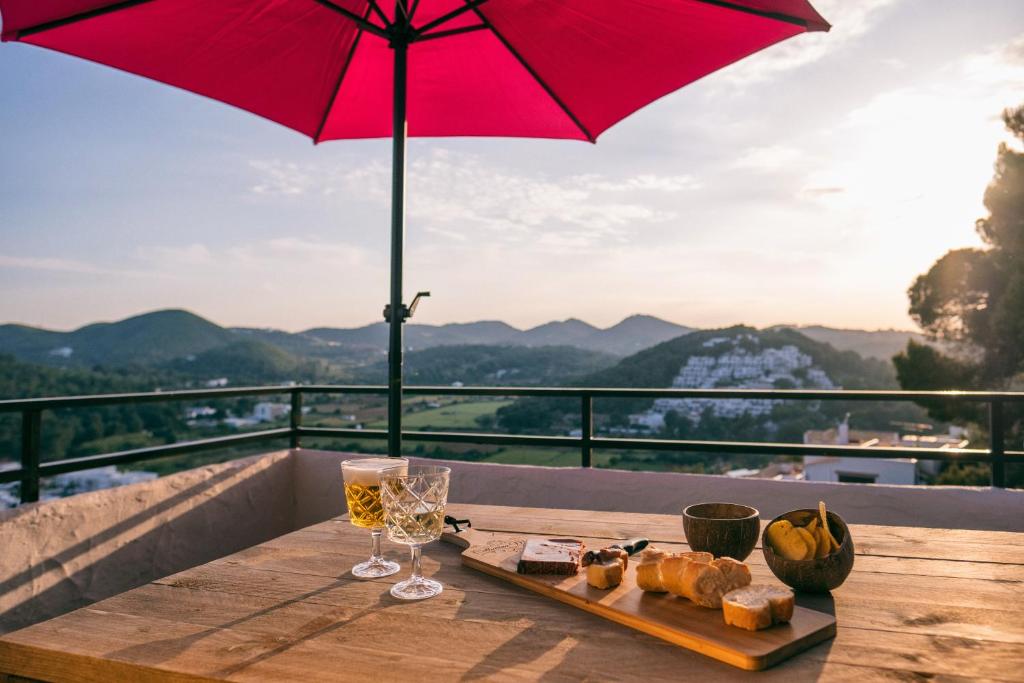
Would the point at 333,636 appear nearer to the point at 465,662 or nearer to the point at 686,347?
the point at 465,662

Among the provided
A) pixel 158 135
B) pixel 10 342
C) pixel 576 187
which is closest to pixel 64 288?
pixel 10 342

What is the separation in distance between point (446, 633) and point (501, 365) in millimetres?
7350

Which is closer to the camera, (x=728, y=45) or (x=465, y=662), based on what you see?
(x=465, y=662)

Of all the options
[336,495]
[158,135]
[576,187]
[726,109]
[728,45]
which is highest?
[158,135]

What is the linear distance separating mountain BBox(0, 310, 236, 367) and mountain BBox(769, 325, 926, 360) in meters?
11.3

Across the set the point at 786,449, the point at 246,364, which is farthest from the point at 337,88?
the point at 246,364

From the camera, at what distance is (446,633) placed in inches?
35.4

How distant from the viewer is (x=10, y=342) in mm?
12570

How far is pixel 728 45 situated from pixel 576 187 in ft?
19.8

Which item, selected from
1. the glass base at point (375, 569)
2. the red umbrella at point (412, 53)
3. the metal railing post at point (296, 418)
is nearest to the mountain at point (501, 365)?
the metal railing post at point (296, 418)

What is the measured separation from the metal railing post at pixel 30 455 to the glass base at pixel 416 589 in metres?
1.72

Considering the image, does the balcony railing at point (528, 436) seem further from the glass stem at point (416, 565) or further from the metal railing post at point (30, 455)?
the glass stem at point (416, 565)

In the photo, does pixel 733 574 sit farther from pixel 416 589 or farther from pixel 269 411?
pixel 269 411

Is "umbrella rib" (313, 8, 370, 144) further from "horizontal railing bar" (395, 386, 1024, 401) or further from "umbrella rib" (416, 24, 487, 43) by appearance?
"horizontal railing bar" (395, 386, 1024, 401)
